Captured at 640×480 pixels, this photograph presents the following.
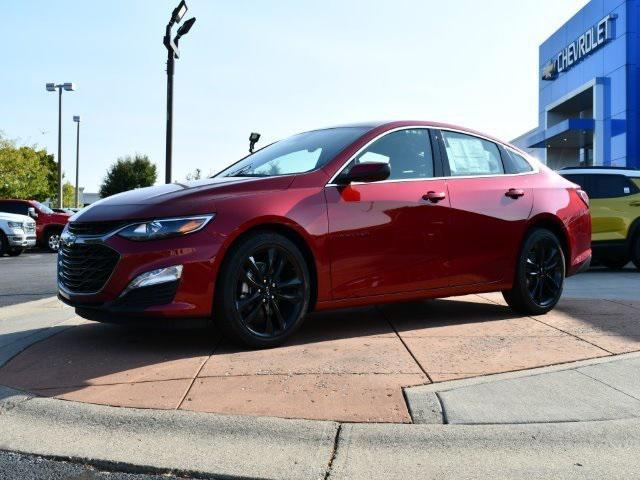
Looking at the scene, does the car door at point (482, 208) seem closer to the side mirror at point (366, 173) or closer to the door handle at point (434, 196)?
the door handle at point (434, 196)

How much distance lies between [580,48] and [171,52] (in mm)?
33453

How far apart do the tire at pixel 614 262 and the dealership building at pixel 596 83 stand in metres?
22.8

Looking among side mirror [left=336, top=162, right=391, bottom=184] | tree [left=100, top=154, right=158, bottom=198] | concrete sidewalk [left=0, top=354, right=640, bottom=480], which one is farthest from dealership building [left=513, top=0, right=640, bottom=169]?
tree [left=100, top=154, right=158, bottom=198]

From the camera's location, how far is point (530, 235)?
587 cm

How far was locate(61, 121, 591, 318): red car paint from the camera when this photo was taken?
13.9 feet

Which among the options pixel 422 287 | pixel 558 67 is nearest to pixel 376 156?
pixel 422 287

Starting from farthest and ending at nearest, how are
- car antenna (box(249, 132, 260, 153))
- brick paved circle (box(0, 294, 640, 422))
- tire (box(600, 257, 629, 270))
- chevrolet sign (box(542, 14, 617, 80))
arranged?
chevrolet sign (box(542, 14, 617, 80)) < car antenna (box(249, 132, 260, 153)) < tire (box(600, 257, 629, 270)) < brick paved circle (box(0, 294, 640, 422))

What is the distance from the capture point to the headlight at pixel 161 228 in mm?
4234

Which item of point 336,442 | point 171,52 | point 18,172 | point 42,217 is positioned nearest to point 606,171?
point 171,52

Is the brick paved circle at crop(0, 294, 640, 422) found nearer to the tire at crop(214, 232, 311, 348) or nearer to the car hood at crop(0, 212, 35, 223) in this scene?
the tire at crop(214, 232, 311, 348)

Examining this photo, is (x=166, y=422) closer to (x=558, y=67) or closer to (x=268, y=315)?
(x=268, y=315)

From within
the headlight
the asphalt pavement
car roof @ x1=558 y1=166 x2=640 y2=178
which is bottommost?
the asphalt pavement

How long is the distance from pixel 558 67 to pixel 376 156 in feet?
131

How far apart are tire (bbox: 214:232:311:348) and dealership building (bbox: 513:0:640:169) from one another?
105ft
